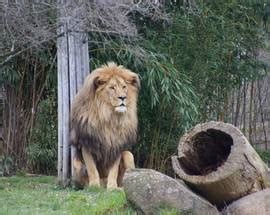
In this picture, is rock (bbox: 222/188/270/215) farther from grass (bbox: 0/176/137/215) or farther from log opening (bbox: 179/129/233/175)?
grass (bbox: 0/176/137/215)

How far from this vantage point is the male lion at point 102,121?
789 centimetres

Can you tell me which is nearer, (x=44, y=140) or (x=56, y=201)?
(x=56, y=201)

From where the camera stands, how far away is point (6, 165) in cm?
1023

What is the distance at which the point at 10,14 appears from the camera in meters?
5.99

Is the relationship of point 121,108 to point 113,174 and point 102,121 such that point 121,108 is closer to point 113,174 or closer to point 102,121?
point 102,121

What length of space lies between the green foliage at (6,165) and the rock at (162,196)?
4850 mm

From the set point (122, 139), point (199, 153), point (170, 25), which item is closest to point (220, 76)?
point (170, 25)

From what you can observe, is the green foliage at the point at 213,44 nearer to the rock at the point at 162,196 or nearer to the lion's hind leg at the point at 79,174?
the lion's hind leg at the point at 79,174

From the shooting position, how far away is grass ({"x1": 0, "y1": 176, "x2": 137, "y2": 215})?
5797 millimetres

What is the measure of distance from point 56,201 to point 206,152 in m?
1.49

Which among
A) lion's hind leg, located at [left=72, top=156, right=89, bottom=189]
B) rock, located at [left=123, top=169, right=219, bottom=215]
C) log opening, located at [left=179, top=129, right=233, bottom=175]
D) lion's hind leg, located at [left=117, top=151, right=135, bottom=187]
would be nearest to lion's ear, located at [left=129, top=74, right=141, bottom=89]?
lion's hind leg, located at [left=117, top=151, right=135, bottom=187]

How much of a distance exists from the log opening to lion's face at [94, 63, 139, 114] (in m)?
2.14

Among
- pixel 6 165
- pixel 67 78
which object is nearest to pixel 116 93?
pixel 67 78

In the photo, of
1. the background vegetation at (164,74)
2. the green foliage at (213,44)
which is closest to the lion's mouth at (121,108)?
the background vegetation at (164,74)
